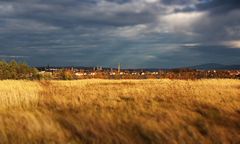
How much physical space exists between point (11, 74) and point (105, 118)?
164 ft

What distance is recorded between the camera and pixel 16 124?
9.11m

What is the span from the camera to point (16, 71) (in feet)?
196

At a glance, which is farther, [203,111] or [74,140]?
[203,111]

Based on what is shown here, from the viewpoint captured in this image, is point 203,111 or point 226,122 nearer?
point 226,122

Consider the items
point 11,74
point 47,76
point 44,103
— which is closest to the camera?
point 44,103

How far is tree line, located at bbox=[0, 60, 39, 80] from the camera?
5744cm

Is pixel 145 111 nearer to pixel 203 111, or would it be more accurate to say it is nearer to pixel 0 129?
pixel 203 111

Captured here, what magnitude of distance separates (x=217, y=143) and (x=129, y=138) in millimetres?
1586

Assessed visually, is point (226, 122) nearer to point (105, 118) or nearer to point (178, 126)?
point (178, 126)

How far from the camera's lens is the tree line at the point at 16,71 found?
188 feet

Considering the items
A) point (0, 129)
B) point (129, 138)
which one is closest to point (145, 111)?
point (129, 138)

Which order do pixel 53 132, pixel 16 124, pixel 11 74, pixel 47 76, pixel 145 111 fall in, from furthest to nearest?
pixel 47 76, pixel 11 74, pixel 145 111, pixel 16 124, pixel 53 132

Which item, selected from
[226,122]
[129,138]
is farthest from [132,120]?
[226,122]

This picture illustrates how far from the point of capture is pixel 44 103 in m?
13.9
